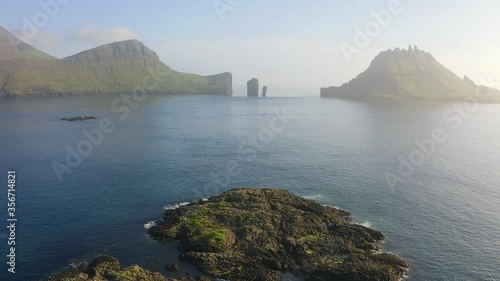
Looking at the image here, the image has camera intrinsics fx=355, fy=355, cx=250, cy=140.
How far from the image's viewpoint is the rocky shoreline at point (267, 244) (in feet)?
197

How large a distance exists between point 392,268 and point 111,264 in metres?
49.1

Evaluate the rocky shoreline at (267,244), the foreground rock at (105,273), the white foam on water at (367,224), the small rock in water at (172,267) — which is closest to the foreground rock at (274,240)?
the rocky shoreline at (267,244)

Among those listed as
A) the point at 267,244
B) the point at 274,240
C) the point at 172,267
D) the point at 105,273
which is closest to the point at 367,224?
the point at 274,240

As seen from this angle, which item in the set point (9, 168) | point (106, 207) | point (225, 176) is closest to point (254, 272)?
point (106, 207)

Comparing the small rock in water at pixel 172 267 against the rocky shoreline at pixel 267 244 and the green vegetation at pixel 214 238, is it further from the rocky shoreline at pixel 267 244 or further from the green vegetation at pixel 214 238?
the green vegetation at pixel 214 238

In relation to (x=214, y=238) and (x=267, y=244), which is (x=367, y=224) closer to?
(x=267, y=244)

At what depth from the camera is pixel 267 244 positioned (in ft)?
225

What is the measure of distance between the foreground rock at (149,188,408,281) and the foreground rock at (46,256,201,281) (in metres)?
8.86

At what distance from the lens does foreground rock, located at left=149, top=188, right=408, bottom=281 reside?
61375 millimetres

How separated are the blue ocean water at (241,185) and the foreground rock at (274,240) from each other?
4146 millimetres

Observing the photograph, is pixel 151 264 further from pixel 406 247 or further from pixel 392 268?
pixel 406 247

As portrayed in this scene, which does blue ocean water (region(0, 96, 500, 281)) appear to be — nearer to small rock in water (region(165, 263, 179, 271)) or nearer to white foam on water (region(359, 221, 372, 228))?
white foam on water (region(359, 221, 372, 228))

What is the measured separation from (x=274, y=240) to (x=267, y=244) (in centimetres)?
235

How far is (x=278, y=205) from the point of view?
85.7 m
